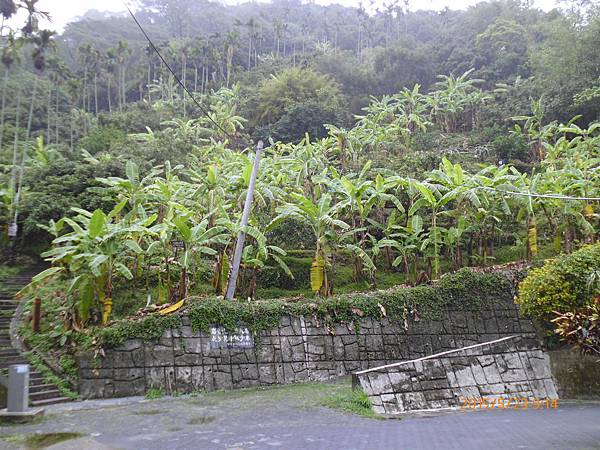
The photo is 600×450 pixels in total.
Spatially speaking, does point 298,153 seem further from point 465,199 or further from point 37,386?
point 37,386

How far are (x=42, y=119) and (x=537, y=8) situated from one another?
45249mm

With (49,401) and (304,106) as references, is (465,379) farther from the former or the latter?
(304,106)

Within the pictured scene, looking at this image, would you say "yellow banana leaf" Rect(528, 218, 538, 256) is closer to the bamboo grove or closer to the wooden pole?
the bamboo grove

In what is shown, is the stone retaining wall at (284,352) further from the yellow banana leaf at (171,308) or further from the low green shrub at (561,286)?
the low green shrub at (561,286)

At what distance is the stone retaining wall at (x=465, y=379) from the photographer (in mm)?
8367

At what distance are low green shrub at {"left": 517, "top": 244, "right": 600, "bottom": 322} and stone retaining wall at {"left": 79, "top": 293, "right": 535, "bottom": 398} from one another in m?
0.74

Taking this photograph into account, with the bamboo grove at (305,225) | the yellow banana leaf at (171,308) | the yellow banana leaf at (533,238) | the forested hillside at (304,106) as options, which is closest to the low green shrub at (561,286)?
the bamboo grove at (305,225)

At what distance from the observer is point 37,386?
898 centimetres

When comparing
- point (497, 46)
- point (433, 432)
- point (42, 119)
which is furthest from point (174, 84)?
point (433, 432)

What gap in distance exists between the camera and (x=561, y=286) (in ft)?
32.3

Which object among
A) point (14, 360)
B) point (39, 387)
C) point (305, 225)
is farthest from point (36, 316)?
point (305, 225)

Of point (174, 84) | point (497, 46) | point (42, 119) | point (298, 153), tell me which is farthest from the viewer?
point (174, 84)

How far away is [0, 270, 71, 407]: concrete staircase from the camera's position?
345 inches
